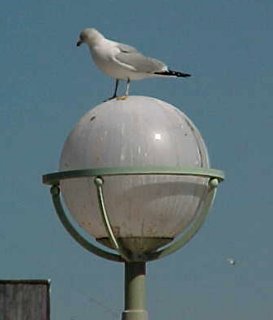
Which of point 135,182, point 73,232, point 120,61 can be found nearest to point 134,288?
point 73,232

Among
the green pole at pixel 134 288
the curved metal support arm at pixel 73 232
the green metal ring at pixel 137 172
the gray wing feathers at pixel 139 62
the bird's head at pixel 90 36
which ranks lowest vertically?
the green pole at pixel 134 288

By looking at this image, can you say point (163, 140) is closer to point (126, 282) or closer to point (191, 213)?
point (191, 213)

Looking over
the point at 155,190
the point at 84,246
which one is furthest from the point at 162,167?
the point at 84,246

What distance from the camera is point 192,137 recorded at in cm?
662

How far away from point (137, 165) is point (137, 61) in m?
1.10

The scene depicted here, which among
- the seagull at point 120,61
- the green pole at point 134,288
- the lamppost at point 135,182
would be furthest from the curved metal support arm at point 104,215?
the seagull at point 120,61

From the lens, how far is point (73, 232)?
6.80 meters

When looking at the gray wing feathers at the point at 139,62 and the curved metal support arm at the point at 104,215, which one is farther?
the gray wing feathers at the point at 139,62

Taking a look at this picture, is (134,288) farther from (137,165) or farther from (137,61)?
(137,61)

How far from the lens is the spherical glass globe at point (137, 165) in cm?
640

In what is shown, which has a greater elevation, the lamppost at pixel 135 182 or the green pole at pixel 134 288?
the lamppost at pixel 135 182

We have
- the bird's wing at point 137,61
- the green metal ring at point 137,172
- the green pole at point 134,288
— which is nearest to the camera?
the green metal ring at point 137,172

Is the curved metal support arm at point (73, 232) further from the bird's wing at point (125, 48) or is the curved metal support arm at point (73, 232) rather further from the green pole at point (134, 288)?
the bird's wing at point (125, 48)

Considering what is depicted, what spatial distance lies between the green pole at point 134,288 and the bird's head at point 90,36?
1.55 meters
